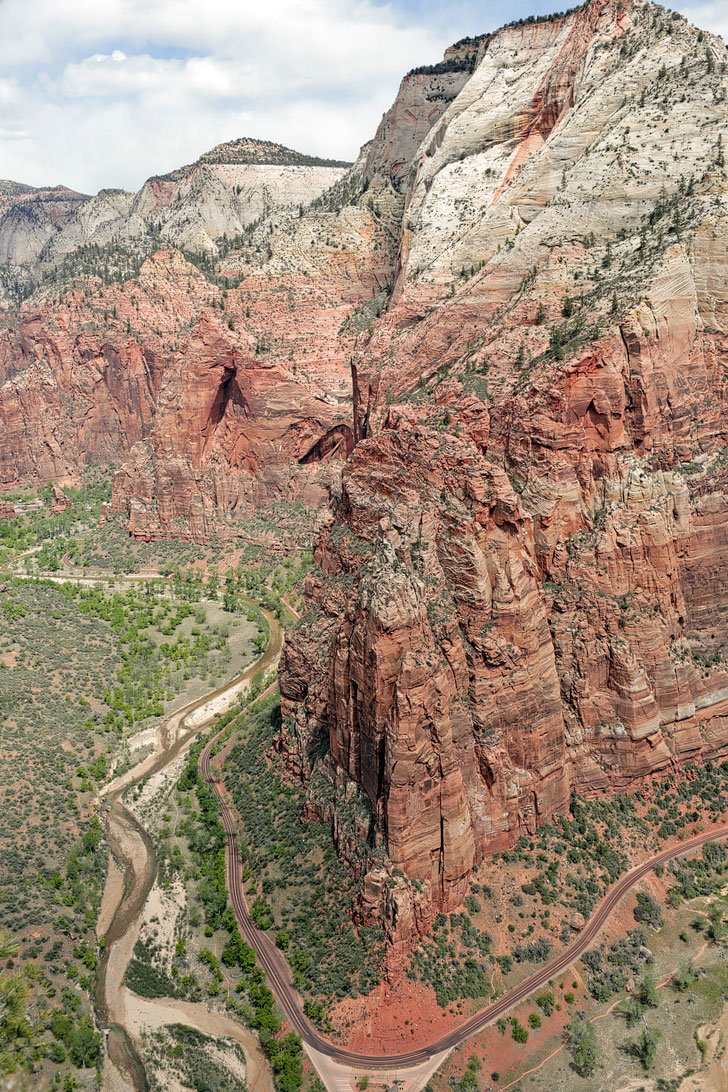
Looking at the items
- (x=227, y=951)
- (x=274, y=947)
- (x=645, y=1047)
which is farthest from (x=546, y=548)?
(x=227, y=951)

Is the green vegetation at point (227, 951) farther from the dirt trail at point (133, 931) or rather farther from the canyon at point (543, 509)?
the canyon at point (543, 509)

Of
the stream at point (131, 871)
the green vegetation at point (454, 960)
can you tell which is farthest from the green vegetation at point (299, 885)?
the stream at point (131, 871)

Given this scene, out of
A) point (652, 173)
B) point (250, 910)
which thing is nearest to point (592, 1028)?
point (250, 910)

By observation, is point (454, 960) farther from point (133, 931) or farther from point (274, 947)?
point (133, 931)

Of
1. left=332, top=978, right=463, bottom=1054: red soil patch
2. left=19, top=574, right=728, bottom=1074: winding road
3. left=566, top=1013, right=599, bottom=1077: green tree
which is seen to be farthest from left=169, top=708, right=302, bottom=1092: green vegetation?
left=566, top=1013, right=599, bottom=1077: green tree

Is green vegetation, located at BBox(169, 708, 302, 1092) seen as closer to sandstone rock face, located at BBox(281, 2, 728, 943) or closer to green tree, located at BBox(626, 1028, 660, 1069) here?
sandstone rock face, located at BBox(281, 2, 728, 943)

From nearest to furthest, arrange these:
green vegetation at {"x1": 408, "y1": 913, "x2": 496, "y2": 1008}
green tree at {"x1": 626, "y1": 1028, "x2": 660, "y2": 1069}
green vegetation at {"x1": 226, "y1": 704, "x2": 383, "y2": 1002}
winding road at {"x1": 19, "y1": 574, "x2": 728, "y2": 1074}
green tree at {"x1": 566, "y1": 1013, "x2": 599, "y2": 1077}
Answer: green tree at {"x1": 566, "y1": 1013, "x2": 599, "y2": 1077} → green tree at {"x1": 626, "y1": 1028, "x2": 660, "y2": 1069} → winding road at {"x1": 19, "y1": 574, "x2": 728, "y2": 1074} → green vegetation at {"x1": 408, "y1": 913, "x2": 496, "y2": 1008} → green vegetation at {"x1": 226, "y1": 704, "x2": 383, "y2": 1002}
